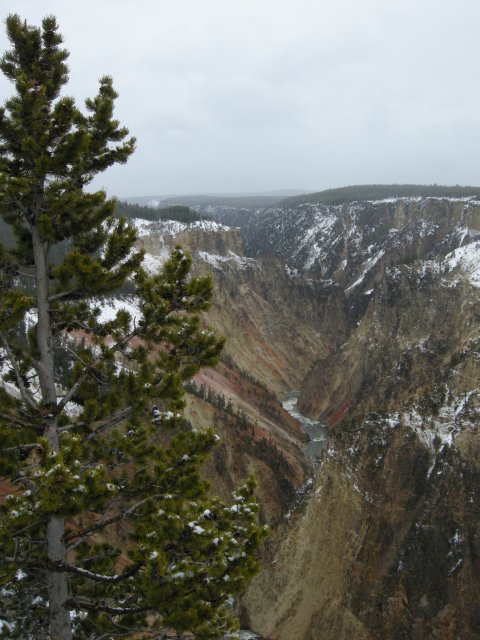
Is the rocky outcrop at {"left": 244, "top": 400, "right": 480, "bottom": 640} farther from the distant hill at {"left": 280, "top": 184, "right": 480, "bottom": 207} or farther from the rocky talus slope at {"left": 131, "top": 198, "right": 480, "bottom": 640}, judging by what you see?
the distant hill at {"left": 280, "top": 184, "right": 480, "bottom": 207}

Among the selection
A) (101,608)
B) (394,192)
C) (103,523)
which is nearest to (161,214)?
(394,192)

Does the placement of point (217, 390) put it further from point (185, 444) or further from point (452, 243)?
point (452, 243)

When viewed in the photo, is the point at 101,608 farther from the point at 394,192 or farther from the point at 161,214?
the point at 394,192

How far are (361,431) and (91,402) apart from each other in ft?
62.8

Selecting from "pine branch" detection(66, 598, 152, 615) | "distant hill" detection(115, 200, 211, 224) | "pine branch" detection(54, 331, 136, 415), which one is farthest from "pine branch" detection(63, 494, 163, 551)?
"distant hill" detection(115, 200, 211, 224)

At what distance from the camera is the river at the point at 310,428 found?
5178cm

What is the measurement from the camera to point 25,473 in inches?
319

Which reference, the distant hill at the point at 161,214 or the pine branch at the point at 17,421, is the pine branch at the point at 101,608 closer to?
the pine branch at the point at 17,421

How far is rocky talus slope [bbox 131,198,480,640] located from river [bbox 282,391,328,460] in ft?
4.31

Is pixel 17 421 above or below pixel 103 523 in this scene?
above

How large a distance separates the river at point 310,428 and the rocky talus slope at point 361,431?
131 centimetres

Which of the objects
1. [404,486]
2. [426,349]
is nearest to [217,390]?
[426,349]

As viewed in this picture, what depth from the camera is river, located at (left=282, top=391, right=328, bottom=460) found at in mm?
51781

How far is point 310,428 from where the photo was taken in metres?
59.2
